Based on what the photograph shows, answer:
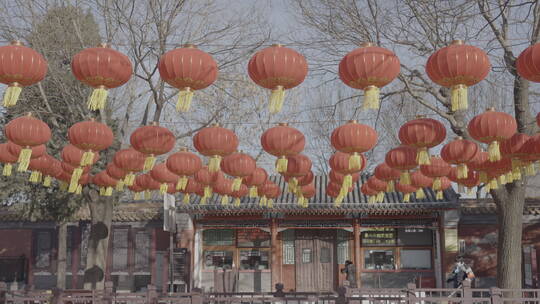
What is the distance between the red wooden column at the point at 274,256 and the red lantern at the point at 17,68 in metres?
13.1

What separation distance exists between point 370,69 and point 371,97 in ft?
1.13

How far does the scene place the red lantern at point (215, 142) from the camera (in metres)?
8.87

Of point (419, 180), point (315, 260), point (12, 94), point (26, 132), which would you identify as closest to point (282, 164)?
point (419, 180)

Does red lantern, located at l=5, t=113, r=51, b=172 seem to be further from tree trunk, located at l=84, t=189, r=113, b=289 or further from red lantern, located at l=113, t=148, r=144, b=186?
tree trunk, located at l=84, t=189, r=113, b=289

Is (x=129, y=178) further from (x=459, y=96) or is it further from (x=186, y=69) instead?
(x=459, y=96)

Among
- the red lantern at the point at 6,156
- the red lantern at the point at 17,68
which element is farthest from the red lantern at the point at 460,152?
the red lantern at the point at 6,156

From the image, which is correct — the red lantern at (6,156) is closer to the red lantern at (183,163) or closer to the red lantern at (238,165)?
the red lantern at (183,163)

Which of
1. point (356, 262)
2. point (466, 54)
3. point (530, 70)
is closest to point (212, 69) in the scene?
point (466, 54)

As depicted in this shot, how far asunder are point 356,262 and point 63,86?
11277 millimetres

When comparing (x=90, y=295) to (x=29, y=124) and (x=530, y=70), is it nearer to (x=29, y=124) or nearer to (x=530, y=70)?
(x=29, y=124)

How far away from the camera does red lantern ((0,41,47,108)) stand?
683 centimetres

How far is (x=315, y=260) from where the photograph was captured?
65.3 feet

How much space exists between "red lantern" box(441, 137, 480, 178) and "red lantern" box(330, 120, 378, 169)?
1.80m

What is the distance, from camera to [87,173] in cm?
1183
